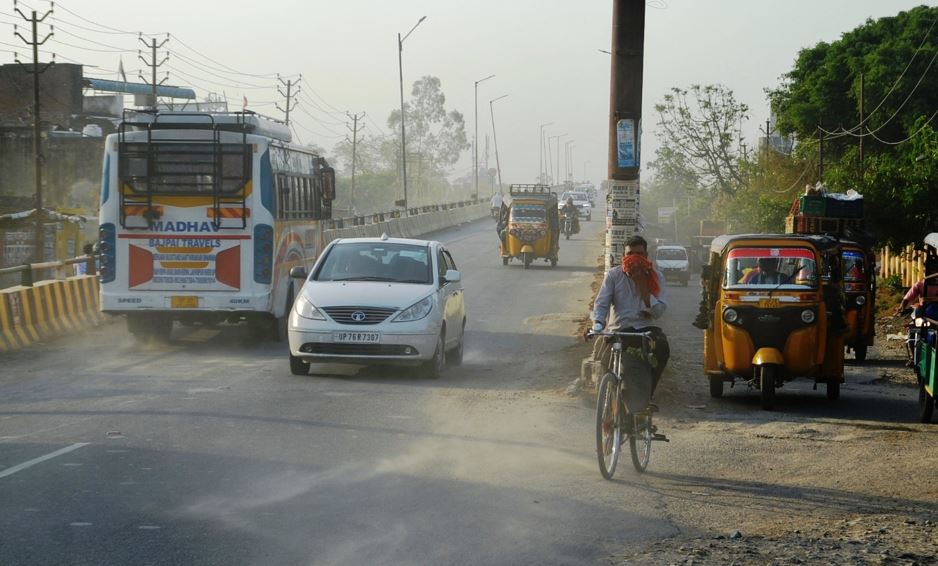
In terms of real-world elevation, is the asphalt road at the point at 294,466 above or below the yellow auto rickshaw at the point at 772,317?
below

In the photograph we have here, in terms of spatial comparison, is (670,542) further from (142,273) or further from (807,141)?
(807,141)

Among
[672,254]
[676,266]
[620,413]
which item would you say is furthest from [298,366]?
[672,254]

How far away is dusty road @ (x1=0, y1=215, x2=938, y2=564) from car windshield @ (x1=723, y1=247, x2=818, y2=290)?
1421 millimetres

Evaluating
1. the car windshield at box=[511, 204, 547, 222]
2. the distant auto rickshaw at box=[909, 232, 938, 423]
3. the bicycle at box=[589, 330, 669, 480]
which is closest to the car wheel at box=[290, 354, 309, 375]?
the bicycle at box=[589, 330, 669, 480]

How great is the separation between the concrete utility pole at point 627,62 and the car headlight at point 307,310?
4.03 meters

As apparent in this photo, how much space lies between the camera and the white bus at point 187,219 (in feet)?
60.9

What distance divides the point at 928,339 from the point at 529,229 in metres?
27.9

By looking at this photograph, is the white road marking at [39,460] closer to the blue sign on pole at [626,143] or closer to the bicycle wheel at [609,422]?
the bicycle wheel at [609,422]

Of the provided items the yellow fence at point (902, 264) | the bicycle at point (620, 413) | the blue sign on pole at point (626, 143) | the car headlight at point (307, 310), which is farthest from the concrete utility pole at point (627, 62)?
the yellow fence at point (902, 264)

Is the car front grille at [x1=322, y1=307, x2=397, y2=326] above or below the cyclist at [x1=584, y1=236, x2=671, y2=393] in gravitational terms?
below

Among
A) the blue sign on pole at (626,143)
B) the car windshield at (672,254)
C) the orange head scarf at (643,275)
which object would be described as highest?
the blue sign on pole at (626,143)

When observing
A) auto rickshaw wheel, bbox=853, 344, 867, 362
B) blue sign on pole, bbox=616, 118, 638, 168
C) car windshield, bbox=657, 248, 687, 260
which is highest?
blue sign on pole, bbox=616, 118, 638, 168

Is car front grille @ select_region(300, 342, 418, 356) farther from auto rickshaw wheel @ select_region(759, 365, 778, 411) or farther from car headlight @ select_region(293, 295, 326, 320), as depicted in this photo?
auto rickshaw wheel @ select_region(759, 365, 778, 411)

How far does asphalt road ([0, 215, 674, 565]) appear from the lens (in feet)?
23.4
